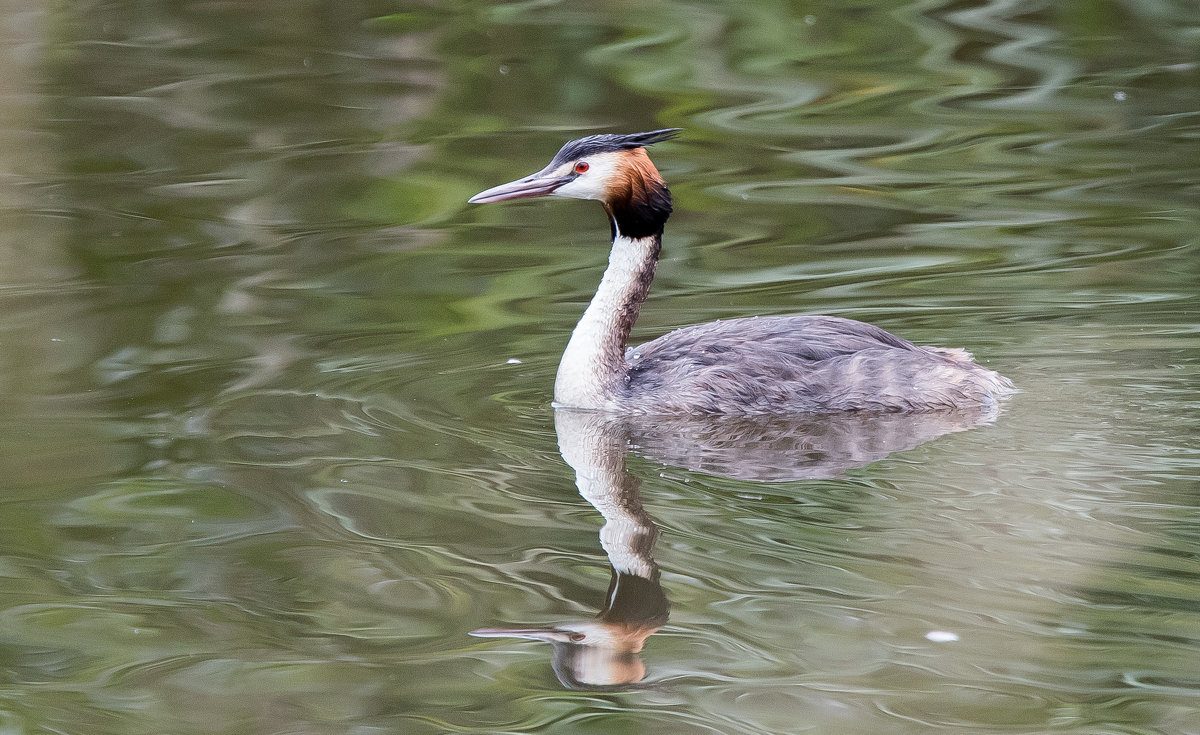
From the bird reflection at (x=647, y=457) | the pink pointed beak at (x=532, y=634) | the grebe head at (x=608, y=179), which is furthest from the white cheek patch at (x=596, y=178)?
the pink pointed beak at (x=532, y=634)

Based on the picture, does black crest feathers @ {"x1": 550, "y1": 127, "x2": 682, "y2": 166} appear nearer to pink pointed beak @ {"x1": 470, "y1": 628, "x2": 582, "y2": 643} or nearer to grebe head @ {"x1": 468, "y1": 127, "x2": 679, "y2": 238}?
grebe head @ {"x1": 468, "y1": 127, "x2": 679, "y2": 238}

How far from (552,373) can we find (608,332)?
642 millimetres

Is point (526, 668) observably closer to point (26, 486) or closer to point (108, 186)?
point (26, 486)

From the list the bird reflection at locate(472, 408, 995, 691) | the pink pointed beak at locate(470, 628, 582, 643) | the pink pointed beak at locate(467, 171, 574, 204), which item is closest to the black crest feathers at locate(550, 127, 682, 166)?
the pink pointed beak at locate(467, 171, 574, 204)

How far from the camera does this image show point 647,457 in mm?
6074

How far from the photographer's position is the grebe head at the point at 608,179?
6590 mm

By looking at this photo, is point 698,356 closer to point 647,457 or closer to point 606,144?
point 647,457

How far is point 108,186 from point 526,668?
274 inches

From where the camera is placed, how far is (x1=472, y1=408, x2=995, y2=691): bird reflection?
4.51 m

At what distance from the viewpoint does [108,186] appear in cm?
1034

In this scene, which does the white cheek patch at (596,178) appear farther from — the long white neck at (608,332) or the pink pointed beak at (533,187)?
the long white neck at (608,332)

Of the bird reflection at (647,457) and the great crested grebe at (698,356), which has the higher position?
the great crested grebe at (698,356)

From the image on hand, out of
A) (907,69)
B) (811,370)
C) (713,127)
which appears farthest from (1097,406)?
(907,69)

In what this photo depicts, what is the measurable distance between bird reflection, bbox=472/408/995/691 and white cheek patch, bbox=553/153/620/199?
93cm
